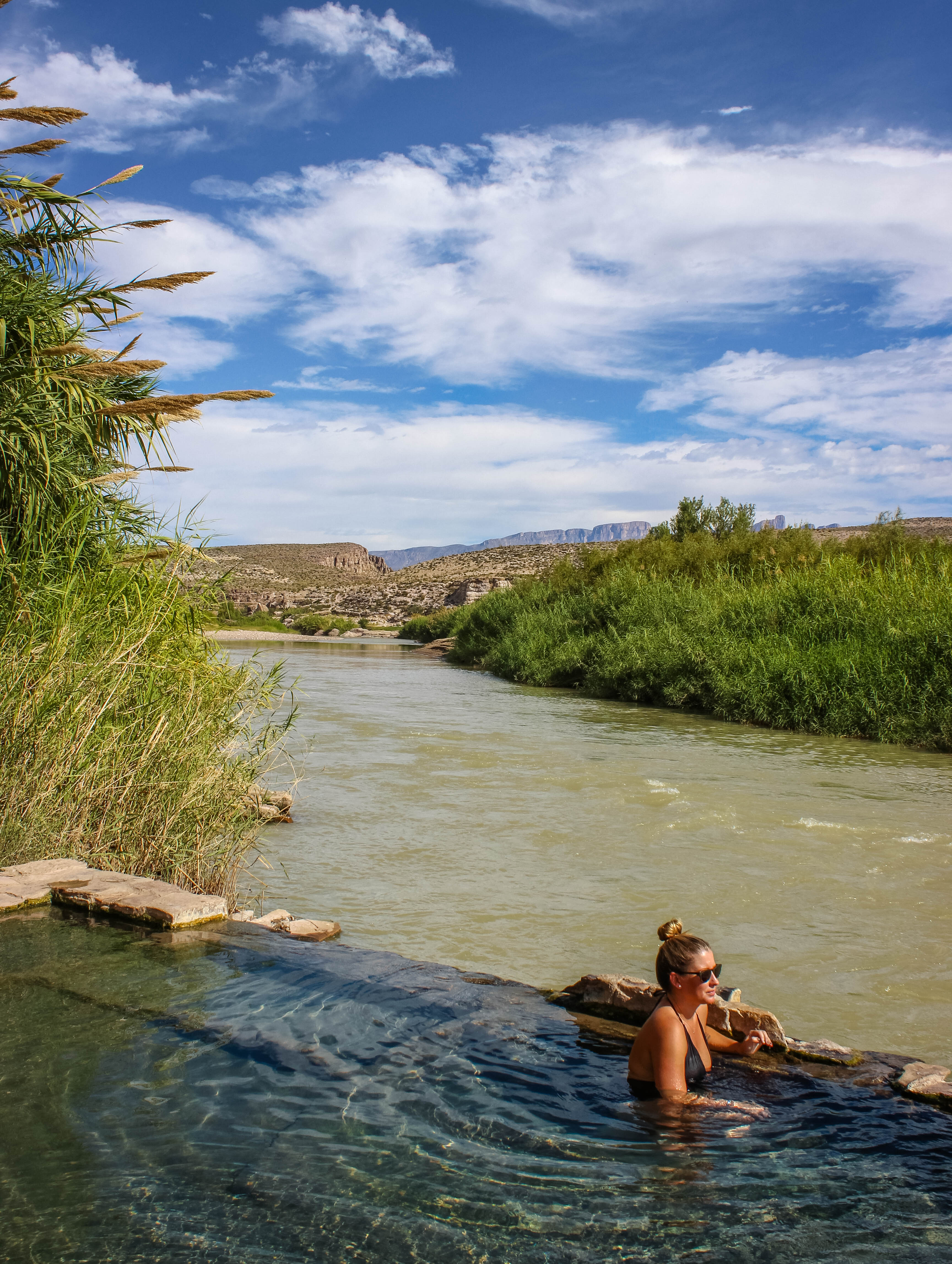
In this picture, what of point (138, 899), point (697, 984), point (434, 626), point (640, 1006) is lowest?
point (640, 1006)

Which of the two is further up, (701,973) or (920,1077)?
(701,973)

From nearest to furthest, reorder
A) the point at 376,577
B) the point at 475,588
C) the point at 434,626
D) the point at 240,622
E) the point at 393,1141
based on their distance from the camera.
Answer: the point at 393,1141
the point at 240,622
the point at 434,626
the point at 475,588
the point at 376,577

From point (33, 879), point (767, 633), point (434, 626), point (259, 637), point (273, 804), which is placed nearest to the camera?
point (33, 879)

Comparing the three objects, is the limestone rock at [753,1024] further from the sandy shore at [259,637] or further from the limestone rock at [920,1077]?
the sandy shore at [259,637]

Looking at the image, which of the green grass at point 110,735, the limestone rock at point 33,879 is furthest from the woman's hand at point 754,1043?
the limestone rock at point 33,879

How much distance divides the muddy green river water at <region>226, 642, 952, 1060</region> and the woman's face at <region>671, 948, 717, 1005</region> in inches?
47.9

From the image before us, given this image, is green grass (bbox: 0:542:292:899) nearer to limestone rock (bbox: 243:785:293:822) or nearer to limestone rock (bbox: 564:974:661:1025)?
limestone rock (bbox: 243:785:293:822)

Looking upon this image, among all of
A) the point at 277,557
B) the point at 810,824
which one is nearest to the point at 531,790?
the point at 810,824

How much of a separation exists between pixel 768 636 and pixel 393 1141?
16.1 metres

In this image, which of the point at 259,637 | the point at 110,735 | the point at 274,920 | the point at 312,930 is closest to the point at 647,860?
the point at 312,930

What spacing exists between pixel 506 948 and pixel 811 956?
1.84 meters

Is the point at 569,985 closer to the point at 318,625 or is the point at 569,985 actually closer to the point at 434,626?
the point at 434,626

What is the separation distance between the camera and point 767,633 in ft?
60.2

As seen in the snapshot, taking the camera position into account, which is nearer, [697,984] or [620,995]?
[697,984]
